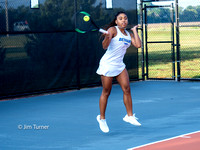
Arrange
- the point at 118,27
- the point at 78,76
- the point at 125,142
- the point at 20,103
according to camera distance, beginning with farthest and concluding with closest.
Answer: the point at 78,76
the point at 20,103
the point at 118,27
the point at 125,142

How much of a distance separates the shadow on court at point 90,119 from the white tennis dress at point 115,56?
1007 millimetres

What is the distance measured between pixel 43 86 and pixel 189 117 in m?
4.82

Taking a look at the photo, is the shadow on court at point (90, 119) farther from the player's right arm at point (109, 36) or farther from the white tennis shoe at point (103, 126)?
the player's right arm at point (109, 36)

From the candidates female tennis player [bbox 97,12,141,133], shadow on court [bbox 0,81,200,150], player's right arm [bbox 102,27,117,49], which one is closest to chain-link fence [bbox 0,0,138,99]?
shadow on court [bbox 0,81,200,150]

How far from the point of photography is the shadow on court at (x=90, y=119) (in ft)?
27.0

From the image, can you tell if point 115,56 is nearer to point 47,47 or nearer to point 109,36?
point 109,36

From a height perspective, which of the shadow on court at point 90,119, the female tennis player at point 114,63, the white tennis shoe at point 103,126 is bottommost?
the shadow on court at point 90,119

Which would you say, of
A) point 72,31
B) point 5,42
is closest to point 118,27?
point 5,42

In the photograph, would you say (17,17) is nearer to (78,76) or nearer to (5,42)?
(5,42)

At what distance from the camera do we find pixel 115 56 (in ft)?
29.6

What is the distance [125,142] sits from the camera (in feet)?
26.6

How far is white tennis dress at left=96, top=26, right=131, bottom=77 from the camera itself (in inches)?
351

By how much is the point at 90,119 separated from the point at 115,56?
5.62ft

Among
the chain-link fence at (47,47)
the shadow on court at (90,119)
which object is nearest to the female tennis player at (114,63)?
the shadow on court at (90,119)
